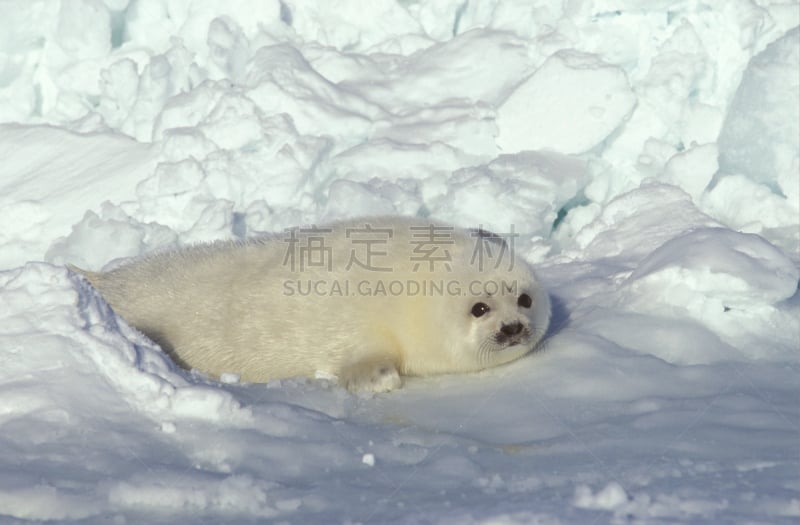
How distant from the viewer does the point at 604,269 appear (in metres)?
4.74

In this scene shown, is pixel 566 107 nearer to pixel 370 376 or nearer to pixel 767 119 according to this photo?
pixel 767 119

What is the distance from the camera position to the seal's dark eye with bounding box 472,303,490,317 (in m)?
3.77

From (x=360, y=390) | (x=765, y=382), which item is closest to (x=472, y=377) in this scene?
(x=360, y=390)

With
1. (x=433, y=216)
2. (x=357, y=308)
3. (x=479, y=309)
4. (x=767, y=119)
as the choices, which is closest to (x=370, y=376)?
(x=357, y=308)

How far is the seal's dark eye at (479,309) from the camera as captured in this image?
377 centimetres

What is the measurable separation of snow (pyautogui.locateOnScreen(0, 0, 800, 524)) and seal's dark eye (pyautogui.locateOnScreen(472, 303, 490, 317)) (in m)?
0.23

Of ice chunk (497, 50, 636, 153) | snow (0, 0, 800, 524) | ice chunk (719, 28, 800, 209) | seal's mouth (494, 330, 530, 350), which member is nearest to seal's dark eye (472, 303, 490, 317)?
seal's mouth (494, 330, 530, 350)

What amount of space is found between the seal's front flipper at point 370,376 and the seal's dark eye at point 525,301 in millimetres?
555

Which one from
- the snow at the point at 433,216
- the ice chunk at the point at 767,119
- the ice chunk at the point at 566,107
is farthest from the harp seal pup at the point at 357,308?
the ice chunk at the point at 767,119

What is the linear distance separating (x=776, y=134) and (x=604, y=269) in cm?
189

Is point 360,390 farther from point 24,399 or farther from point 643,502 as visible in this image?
point 643,502

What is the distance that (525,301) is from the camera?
3834 millimetres

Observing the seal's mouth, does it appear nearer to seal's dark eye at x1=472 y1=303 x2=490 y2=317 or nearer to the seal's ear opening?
seal's dark eye at x1=472 y1=303 x2=490 y2=317

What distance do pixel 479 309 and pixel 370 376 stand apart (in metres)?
0.51
